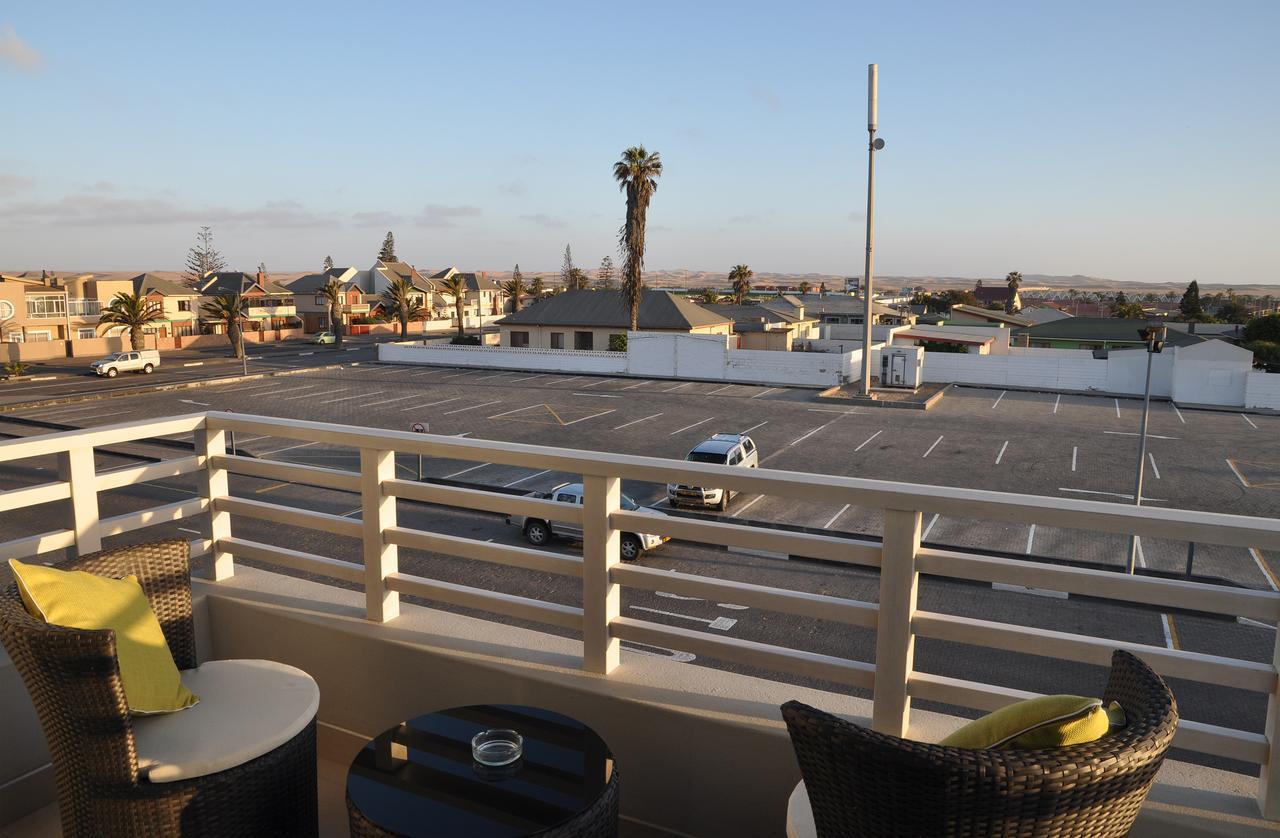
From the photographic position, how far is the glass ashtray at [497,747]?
2422 mm

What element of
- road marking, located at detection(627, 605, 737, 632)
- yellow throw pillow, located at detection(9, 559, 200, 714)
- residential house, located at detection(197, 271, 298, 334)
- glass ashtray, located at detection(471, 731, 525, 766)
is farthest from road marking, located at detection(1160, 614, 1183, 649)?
residential house, located at detection(197, 271, 298, 334)

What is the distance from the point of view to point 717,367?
4109 cm

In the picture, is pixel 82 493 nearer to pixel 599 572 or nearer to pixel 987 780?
pixel 599 572

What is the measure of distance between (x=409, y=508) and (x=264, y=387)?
935 inches

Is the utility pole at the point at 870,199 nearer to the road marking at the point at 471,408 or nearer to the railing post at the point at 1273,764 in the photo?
the road marking at the point at 471,408

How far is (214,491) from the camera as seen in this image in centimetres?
420

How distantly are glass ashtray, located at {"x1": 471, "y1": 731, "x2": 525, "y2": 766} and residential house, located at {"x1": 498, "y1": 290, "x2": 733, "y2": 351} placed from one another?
155 feet

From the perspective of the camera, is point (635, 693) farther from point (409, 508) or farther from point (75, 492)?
point (409, 508)

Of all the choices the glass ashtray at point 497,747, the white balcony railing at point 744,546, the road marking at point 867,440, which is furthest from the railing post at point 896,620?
the road marking at point 867,440

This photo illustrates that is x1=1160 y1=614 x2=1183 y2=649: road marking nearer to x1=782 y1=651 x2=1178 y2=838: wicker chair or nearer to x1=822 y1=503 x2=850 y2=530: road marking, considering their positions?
x1=822 y1=503 x2=850 y2=530: road marking

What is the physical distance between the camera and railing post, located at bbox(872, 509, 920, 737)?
105 inches

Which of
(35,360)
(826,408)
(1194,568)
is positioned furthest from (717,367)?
(35,360)

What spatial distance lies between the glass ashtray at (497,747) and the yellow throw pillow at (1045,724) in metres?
1.25

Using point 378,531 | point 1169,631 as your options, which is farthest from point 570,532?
point 378,531
